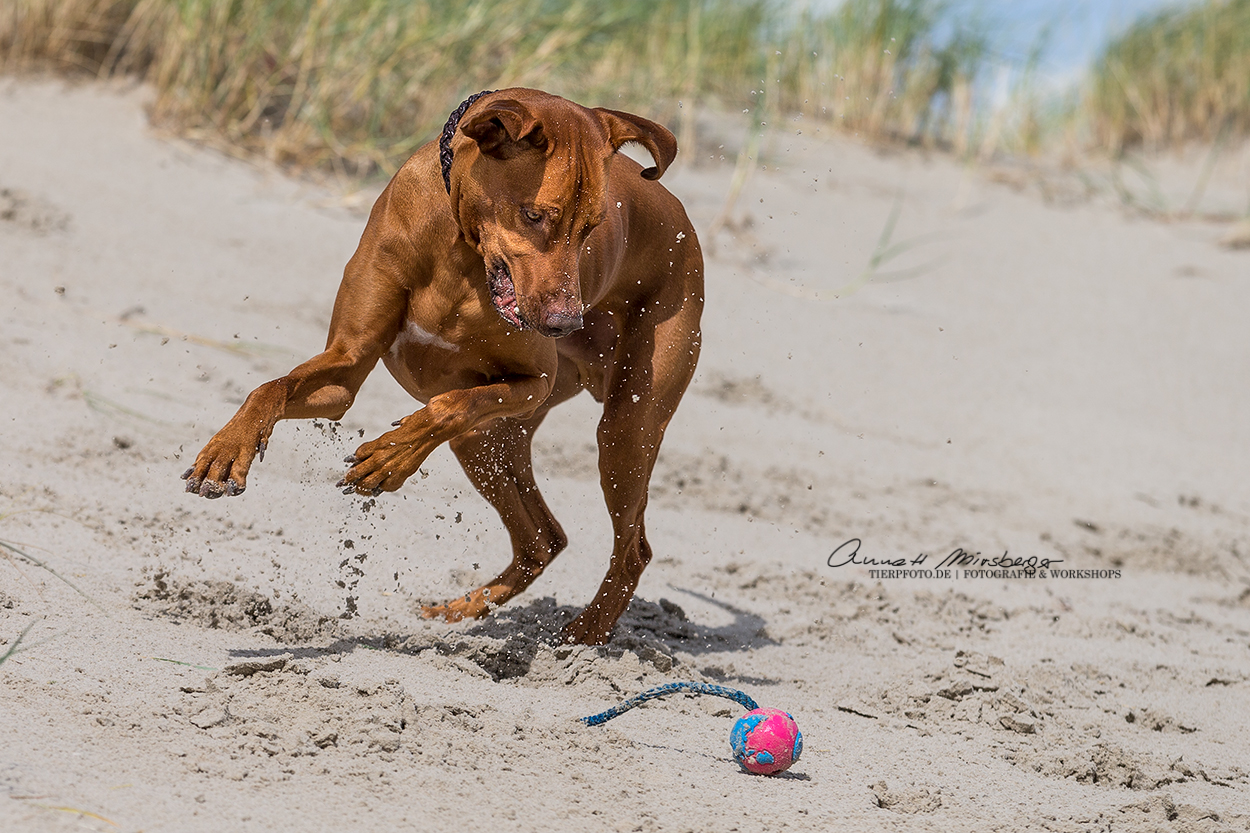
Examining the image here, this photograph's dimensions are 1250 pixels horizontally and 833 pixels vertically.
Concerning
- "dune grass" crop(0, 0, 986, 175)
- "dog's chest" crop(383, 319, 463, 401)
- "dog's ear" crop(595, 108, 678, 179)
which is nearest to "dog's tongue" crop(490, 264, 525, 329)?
"dog's chest" crop(383, 319, 463, 401)

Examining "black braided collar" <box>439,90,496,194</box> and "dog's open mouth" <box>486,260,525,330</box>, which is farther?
"black braided collar" <box>439,90,496,194</box>

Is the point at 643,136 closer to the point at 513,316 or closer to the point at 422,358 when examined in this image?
the point at 513,316

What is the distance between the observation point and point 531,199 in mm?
3094

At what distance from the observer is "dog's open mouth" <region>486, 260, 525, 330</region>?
3.14 metres

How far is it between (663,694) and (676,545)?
1.93m

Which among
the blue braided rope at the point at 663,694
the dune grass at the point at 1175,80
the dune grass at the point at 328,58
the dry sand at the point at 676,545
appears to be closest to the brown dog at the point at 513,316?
the dry sand at the point at 676,545

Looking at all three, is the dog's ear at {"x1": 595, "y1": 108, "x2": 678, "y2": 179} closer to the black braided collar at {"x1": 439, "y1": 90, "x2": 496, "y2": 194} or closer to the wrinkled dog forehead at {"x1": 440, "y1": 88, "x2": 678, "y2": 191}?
the wrinkled dog forehead at {"x1": 440, "y1": 88, "x2": 678, "y2": 191}

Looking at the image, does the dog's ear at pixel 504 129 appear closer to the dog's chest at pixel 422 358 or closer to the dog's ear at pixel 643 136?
the dog's ear at pixel 643 136

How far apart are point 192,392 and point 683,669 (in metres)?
2.47

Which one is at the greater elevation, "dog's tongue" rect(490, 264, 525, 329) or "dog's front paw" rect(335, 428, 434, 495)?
"dog's tongue" rect(490, 264, 525, 329)

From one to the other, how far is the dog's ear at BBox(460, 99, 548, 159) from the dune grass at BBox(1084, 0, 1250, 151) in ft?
32.2

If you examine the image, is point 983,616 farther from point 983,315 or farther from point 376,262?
point 983,315

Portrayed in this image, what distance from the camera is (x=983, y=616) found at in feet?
16.2

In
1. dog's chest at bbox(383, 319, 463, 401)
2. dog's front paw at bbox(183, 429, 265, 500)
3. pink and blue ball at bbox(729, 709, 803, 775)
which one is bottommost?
pink and blue ball at bbox(729, 709, 803, 775)
